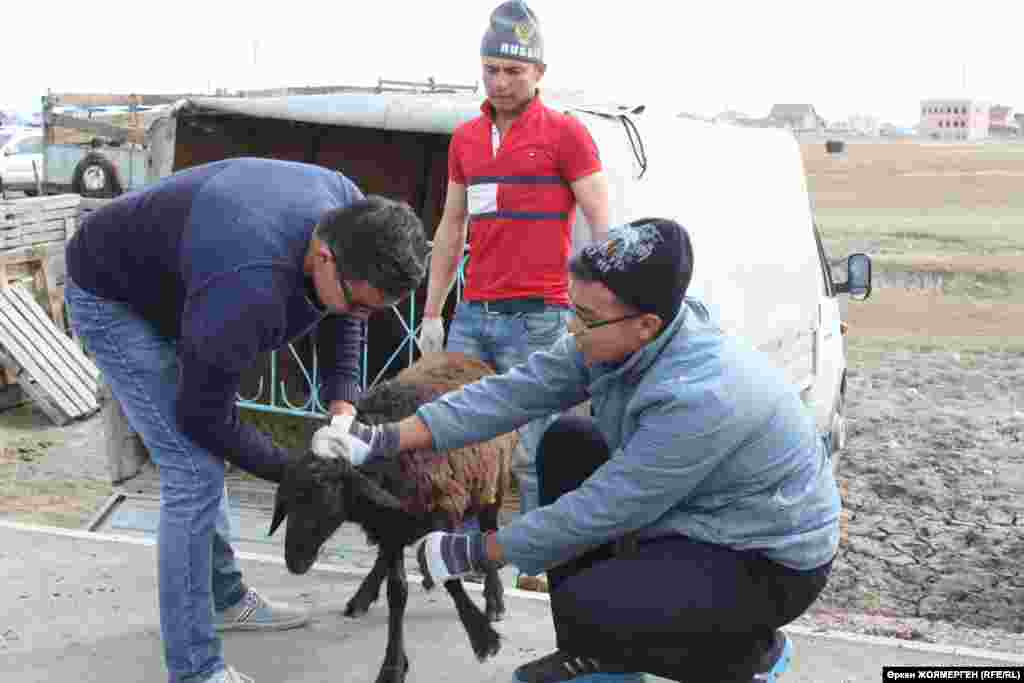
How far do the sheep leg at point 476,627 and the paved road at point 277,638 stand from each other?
52 millimetres

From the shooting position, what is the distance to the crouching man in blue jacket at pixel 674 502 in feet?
11.0

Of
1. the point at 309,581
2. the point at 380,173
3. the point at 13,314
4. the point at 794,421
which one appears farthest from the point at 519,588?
the point at 13,314

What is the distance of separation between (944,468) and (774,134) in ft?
8.73

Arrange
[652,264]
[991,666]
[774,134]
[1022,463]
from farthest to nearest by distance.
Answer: [1022,463] → [774,134] → [991,666] → [652,264]

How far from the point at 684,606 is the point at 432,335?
253 centimetres

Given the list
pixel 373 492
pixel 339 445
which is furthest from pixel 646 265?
pixel 373 492

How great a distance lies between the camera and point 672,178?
5910 mm

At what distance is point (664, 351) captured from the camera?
3.44 meters

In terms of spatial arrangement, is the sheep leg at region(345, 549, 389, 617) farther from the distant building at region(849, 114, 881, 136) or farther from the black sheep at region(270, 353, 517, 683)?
the distant building at region(849, 114, 881, 136)

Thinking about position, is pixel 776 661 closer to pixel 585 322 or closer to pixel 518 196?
pixel 585 322

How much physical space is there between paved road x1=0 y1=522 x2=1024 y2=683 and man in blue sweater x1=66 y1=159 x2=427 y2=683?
0.51 meters

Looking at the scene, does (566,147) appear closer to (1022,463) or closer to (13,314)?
(1022,463)

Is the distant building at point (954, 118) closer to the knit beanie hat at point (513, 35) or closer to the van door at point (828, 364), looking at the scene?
the van door at point (828, 364)

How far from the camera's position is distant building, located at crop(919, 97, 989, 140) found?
12875cm
